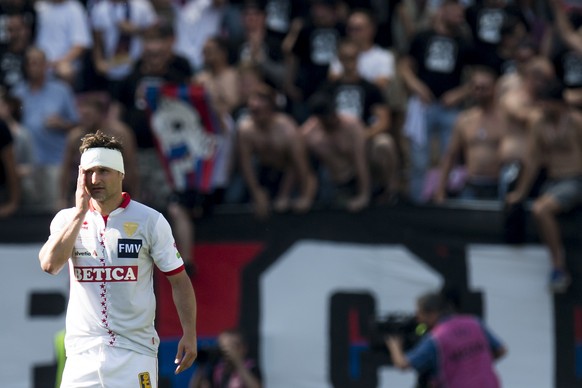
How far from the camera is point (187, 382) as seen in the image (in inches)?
547

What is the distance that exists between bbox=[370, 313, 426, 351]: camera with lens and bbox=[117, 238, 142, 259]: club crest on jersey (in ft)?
15.5

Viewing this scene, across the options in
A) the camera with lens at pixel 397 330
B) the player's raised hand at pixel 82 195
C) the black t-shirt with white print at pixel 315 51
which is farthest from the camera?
the black t-shirt with white print at pixel 315 51

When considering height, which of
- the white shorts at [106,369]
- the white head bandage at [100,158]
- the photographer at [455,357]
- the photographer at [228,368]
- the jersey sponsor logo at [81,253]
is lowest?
the photographer at [228,368]

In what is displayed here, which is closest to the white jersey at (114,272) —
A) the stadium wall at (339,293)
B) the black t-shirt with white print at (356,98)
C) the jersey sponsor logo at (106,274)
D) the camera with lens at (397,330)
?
the jersey sponsor logo at (106,274)

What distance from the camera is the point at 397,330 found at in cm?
1238

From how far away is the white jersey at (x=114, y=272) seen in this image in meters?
7.88

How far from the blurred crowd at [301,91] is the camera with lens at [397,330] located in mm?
1738

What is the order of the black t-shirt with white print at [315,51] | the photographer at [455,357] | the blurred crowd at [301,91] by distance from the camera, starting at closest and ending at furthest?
the photographer at [455,357] → the blurred crowd at [301,91] → the black t-shirt with white print at [315,51]

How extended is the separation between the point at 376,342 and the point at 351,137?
2.41 m

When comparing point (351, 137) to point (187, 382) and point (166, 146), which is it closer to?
point (166, 146)

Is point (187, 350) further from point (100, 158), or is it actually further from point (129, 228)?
point (100, 158)

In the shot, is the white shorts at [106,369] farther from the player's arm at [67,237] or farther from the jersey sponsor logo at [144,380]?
the player's arm at [67,237]

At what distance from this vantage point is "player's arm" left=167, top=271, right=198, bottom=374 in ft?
26.0

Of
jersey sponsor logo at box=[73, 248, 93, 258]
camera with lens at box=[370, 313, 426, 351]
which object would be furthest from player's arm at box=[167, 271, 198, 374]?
camera with lens at box=[370, 313, 426, 351]
